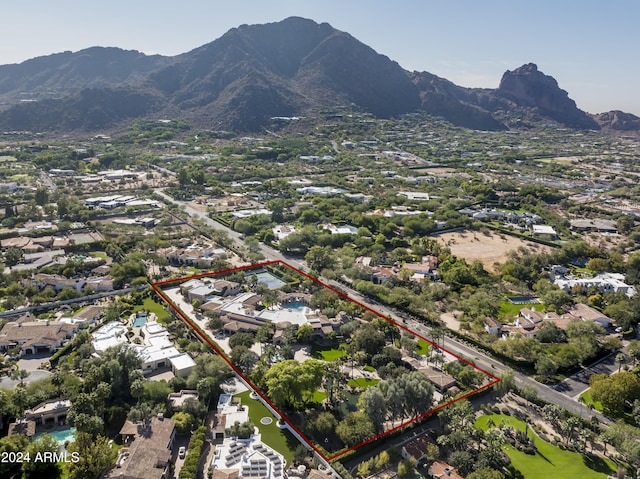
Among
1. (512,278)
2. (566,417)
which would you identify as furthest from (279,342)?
(512,278)

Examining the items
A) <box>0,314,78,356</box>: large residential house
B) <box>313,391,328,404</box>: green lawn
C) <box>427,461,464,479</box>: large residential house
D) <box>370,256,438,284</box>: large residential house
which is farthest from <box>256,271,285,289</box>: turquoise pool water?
<box>427,461,464,479</box>: large residential house

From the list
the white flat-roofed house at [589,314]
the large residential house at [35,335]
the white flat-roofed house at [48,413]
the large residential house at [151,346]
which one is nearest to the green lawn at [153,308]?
the large residential house at [151,346]

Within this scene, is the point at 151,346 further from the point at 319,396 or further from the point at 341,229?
the point at 341,229

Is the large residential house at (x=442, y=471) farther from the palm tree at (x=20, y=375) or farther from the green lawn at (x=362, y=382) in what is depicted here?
the palm tree at (x=20, y=375)

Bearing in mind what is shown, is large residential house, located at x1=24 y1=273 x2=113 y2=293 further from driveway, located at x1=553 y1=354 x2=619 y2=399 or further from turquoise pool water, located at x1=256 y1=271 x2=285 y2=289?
driveway, located at x1=553 y1=354 x2=619 y2=399

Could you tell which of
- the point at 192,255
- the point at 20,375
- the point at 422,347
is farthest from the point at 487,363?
the point at 192,255
